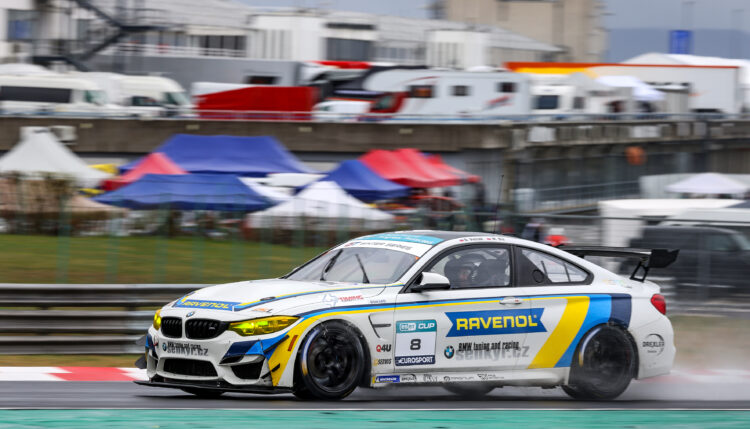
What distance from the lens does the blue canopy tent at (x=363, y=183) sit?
28.1m

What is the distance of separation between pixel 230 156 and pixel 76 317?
18.5 meters

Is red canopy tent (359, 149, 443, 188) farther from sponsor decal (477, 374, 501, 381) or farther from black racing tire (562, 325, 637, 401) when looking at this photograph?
sponsor decal (477, 374, 501, 381)

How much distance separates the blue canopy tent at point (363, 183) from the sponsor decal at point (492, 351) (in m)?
19.0

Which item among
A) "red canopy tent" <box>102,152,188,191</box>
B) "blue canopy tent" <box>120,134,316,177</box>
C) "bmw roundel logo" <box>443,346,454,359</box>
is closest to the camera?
"bmw roundel logo" <box>443,346,454,359</box>

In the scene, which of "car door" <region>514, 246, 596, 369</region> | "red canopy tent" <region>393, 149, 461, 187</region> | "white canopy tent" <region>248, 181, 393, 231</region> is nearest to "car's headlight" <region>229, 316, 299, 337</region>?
"car door" <region>514, 246, 596, 369</region>

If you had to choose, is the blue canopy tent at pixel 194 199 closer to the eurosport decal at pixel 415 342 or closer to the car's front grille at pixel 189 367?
the car's front grille at pixel 189 367

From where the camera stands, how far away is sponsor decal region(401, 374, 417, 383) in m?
8.52

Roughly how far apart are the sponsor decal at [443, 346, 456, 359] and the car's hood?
688mm

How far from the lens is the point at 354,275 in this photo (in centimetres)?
884

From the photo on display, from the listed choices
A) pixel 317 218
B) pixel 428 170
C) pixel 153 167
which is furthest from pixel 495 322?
pixel 428 170

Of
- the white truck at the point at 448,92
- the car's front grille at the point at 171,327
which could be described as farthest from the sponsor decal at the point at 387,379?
the white truck at the point at 448,92

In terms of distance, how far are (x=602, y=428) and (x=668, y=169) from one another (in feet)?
175

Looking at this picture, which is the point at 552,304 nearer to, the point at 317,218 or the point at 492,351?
the point at 492,351

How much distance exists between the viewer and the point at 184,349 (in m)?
8.24
